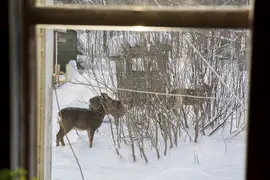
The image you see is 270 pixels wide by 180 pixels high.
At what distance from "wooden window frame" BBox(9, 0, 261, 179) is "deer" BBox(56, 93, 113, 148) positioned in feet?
5.74

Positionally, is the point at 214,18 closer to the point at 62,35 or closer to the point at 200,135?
the point at 62,35

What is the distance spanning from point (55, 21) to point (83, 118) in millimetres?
1915

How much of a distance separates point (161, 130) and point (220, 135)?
46 centimetres

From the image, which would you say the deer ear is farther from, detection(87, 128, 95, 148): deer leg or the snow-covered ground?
detection(87, 128, 95, 148): deer leg

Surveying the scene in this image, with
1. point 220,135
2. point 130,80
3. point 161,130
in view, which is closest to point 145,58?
point 130,80

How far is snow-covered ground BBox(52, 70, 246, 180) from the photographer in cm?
284

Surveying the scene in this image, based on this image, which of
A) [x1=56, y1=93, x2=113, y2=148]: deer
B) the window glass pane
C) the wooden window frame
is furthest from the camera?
the window glass pane

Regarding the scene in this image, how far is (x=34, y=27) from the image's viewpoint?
3.21ft

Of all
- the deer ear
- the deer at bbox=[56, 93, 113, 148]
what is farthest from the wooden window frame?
the deer ear

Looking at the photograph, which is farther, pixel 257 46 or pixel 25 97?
pixel 25 97

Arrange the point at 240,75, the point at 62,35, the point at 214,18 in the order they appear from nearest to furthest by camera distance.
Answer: the point at 214,18
the point at 62,35
the point at 240,75

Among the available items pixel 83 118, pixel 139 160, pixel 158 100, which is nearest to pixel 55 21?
pixel 83 118

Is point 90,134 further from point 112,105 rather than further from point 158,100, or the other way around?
point 158,100

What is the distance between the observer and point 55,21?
961mm
